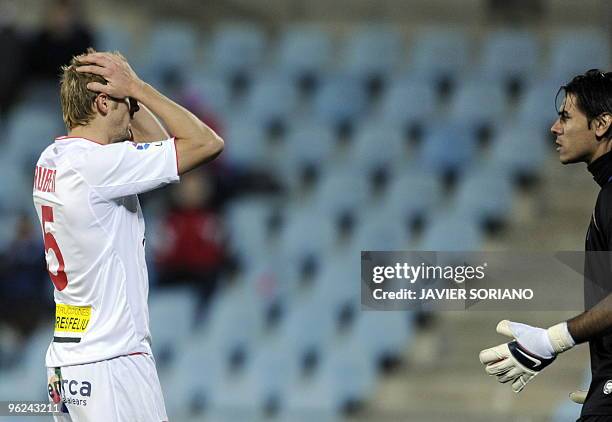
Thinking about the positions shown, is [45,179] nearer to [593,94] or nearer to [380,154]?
[593,94]

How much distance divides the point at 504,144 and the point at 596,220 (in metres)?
4.00

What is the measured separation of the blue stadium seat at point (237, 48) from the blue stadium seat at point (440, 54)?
1.09 meters

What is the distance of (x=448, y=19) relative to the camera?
6.63 meters

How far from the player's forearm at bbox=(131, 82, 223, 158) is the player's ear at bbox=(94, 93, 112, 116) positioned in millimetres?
62

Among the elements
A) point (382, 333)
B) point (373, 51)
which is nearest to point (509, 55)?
point (373, 51)

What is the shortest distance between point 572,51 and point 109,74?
15.5 ft

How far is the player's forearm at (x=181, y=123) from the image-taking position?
2.39 metres

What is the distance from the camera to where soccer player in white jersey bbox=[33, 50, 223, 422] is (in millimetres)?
2363

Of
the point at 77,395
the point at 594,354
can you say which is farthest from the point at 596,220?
the point at 77,395

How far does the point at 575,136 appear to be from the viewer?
257 cm

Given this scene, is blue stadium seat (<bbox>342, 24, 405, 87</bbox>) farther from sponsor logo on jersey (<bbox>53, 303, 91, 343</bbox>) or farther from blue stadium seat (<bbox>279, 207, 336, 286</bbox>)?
sponsor logo on jersey (<bbox>53, 303, 91, 343</bbox>)

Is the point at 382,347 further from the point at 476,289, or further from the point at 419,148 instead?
the point at 476,289

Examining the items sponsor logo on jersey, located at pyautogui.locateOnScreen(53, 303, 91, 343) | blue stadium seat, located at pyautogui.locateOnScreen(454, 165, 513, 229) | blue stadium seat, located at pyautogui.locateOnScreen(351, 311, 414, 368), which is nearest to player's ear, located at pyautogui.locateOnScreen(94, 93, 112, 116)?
sponsor logo on jersey, located at pyautogui.locateOnScreen(53, 303, 91, 343)

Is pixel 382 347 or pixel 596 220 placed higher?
pixel 596 220
